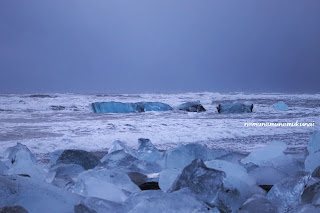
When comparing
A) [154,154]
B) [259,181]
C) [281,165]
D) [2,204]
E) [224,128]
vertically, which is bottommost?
[2,204]

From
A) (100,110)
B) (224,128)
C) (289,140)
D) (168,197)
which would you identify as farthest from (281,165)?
(100,110)

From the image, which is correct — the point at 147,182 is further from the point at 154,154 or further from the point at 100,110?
the point at 100,110

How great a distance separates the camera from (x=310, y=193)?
1.28 m

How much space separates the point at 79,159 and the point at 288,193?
4.35 ft

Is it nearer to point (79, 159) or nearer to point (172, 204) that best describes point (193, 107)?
point (79, 159)

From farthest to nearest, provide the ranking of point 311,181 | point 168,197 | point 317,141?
point 317,141 < point 311,181 < point 168,197

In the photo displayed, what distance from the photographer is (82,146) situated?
3639mm

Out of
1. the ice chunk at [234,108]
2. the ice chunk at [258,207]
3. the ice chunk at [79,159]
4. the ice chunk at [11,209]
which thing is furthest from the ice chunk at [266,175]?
the ice chunk at [234,108]

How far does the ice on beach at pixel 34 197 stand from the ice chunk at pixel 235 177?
64 cm

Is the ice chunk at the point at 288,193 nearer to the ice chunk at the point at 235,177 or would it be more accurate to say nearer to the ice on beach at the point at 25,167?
the ice chunk at the point at 235,177

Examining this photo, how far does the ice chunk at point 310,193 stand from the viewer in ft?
4.11

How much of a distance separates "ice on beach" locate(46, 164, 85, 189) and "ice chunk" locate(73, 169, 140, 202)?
172 millimetres

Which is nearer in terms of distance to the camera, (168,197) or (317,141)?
(168,197)

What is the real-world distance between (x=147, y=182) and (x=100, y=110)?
8383mm
